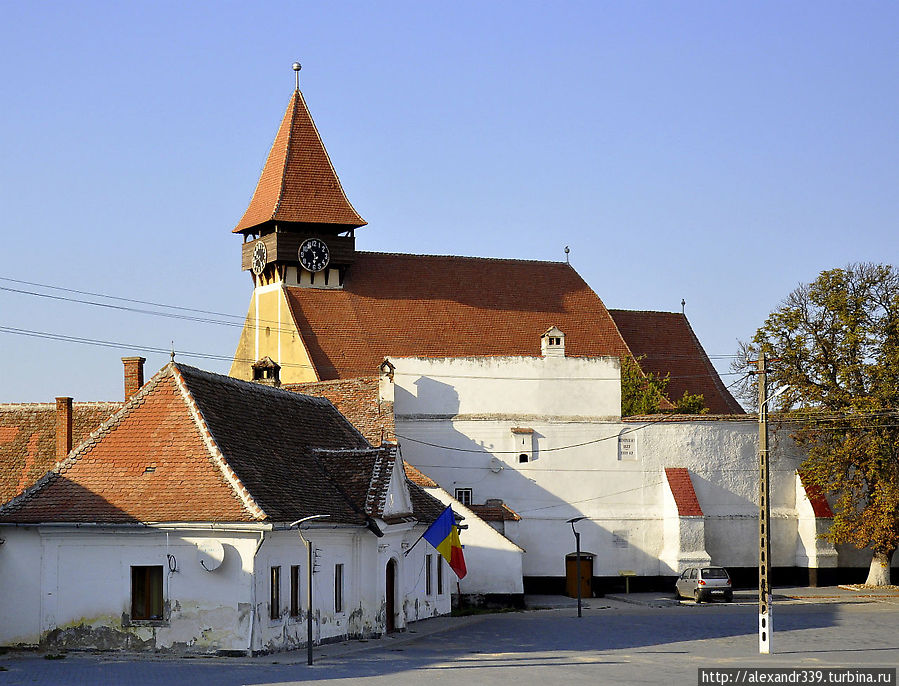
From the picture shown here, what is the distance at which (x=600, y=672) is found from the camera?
26359 mm

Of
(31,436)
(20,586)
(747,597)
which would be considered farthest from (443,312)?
(20,586)

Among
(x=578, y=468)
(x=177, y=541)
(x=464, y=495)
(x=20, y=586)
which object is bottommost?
(x=20, y=586)

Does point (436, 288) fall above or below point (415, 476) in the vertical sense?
above

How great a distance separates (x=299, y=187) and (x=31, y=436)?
34.8 metres

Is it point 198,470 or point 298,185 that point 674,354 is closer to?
point 298,185

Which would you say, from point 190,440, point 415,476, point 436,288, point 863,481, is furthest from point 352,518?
point 436,288

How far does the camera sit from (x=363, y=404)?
170 feet

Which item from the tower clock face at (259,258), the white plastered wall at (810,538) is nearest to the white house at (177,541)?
the white plastered wall at (810,538)

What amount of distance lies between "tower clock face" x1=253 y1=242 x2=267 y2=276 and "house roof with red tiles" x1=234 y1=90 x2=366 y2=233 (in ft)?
4.12

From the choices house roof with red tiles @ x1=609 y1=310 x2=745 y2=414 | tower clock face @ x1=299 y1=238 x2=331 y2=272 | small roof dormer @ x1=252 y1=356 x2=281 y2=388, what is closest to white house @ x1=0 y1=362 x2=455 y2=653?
small roof dormer @ x1=252 y1=356 x2=281 y2=388

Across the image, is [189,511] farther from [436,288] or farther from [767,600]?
[436,288]

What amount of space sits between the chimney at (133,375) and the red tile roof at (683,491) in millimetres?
22776

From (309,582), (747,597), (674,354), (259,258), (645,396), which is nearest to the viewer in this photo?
(309,582)

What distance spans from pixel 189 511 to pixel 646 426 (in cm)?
2916
